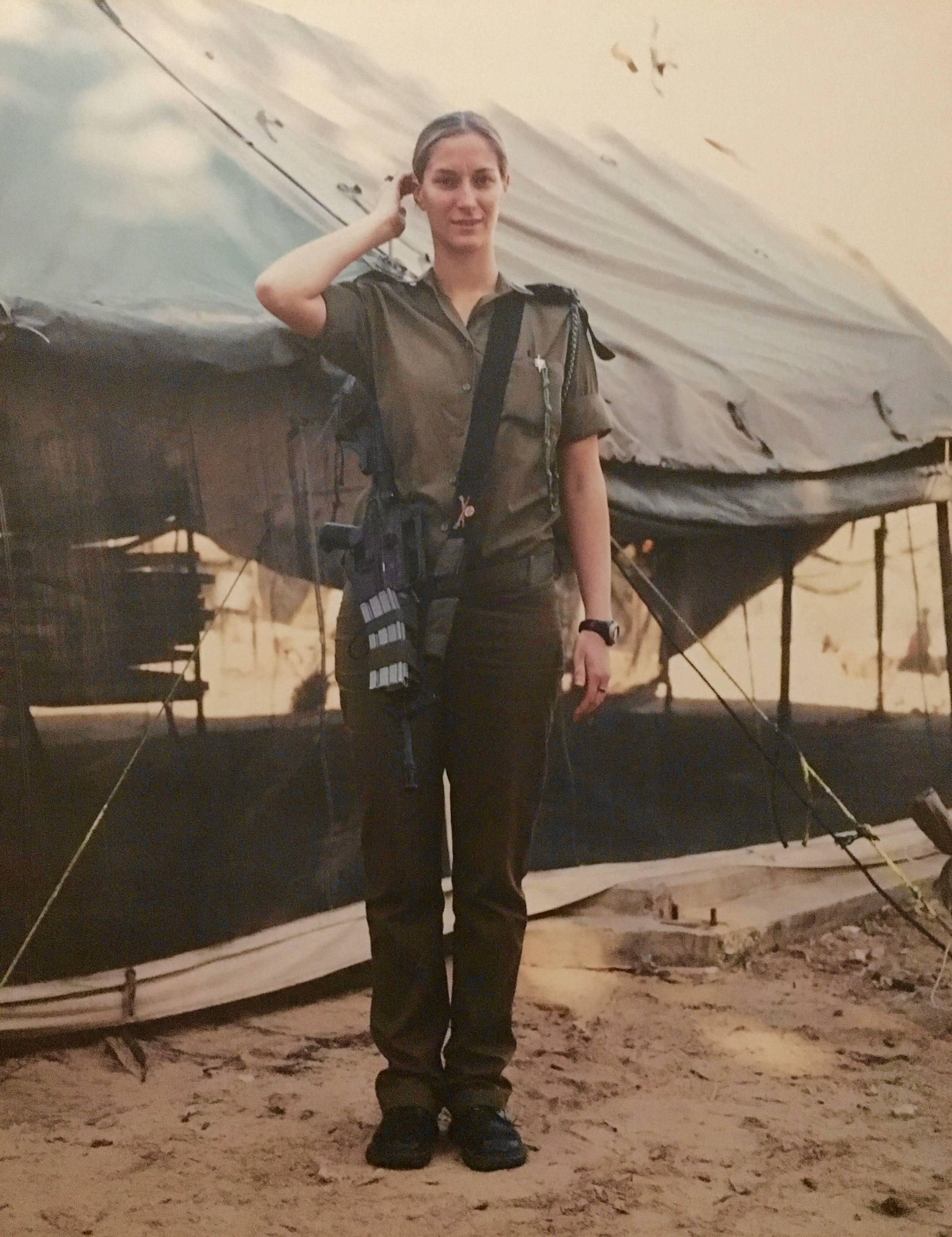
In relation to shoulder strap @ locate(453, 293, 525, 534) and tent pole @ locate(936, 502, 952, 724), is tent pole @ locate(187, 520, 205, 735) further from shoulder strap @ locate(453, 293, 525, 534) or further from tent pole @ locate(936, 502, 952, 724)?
tent pole @ locate(936, 502, 952, 724)

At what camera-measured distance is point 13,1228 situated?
66.9 inches

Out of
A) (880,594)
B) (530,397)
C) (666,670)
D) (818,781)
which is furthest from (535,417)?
(880,594)

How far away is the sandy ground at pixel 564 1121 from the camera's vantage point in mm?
1739

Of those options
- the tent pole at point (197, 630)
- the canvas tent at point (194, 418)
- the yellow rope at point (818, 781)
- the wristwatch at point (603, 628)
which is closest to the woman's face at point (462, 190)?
the canvas tent at point (194, 418)

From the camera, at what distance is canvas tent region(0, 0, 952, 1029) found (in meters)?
2.26

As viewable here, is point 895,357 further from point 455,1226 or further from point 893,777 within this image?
point 455,1226

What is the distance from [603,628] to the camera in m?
1.90

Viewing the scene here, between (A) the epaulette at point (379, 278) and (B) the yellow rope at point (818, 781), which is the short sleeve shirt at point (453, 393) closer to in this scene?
(A) the epaulette at point (379, 278)

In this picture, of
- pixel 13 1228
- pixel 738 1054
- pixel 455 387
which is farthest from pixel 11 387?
pixel 738 1054

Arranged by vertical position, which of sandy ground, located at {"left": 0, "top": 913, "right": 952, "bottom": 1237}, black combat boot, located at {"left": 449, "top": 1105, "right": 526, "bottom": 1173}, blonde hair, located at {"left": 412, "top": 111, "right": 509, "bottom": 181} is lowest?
sandy ground, located at {"left": 0, "top": 913, "right": 952, "bottom": 1237}

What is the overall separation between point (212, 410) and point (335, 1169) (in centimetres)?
125

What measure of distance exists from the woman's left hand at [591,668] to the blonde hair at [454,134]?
0.67 m

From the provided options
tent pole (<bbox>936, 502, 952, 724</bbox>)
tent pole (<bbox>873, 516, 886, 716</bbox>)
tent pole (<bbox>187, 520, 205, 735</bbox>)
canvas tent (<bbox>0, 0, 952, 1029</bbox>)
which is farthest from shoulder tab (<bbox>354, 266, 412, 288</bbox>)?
tent pole (<bbox>936, 502, 952, 724</bbox>)

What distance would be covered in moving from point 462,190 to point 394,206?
0.10m
